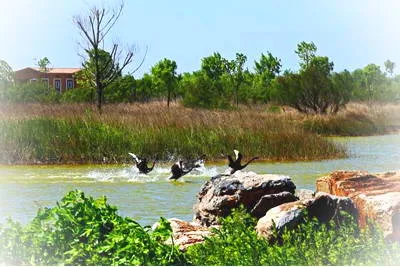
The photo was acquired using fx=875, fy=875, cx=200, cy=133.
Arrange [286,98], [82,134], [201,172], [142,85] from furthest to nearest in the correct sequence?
[286,98] < [142,85] < [82,134] < [201,172]

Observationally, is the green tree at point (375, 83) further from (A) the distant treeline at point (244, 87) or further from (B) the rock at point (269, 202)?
(B) the rock at point (269, 202)

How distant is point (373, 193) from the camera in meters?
5.11

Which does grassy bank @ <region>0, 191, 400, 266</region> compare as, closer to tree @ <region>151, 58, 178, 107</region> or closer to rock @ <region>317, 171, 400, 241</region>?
rock @ <region>317, 171, 400, 241</region>

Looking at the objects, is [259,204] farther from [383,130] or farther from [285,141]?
[383,130]

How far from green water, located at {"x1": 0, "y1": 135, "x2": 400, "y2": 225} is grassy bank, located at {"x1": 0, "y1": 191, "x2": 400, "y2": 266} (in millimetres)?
2562

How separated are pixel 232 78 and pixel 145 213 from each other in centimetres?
816

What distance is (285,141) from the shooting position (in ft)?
43.8

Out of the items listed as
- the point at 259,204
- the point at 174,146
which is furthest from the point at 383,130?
the point at 259,204

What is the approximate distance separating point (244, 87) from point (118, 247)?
474 inches

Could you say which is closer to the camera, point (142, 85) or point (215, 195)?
point (215, 195)

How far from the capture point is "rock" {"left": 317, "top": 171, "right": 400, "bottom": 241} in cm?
453

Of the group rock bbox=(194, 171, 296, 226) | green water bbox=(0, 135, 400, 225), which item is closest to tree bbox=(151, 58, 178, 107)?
green water bbox=(0, 135, 400, 225)

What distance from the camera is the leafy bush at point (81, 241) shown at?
3.63 meters

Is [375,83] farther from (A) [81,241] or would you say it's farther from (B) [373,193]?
(A) [81,241]
